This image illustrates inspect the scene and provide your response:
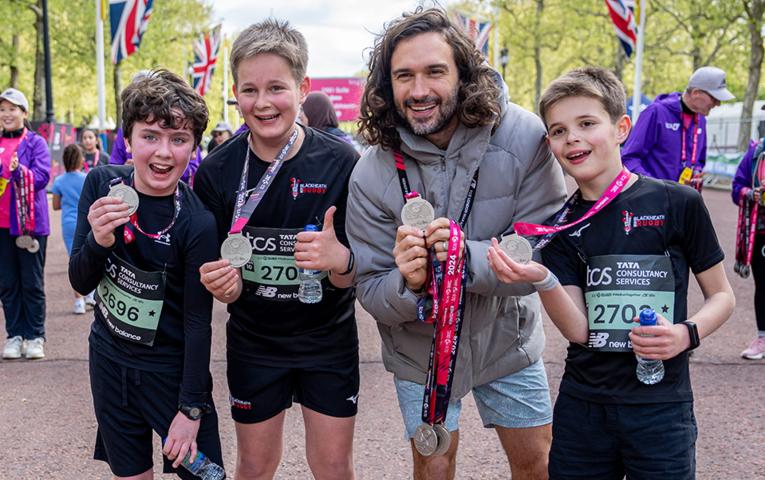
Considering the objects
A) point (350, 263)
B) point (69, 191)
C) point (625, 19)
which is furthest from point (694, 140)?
point (625, 19)

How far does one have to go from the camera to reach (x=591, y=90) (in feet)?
8.74

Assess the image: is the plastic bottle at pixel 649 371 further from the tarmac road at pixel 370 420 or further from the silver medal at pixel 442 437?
the tarmac road at pixel 370 420

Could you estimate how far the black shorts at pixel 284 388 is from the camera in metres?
3.08

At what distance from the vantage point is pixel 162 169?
9.31 ft

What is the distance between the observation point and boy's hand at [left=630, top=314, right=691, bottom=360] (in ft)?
7.92

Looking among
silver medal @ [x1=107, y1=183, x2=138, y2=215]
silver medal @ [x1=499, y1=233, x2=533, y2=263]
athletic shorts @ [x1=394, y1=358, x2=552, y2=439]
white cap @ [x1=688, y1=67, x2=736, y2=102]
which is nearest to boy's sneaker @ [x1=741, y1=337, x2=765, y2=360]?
white cap @ [x1=688, y1=67, x2=736, y2=102]

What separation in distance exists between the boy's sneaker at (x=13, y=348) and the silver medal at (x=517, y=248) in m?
5.31

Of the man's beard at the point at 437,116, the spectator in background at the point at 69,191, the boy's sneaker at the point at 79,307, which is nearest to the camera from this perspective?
the man's beard at the point at 437,116

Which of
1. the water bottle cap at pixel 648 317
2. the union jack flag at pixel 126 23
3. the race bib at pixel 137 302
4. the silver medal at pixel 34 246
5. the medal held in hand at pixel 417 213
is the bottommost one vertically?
the silver medal at pixel 34 246

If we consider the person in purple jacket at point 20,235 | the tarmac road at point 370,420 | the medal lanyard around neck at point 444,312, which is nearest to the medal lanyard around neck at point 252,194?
the medal lanyard around neck at point 444,312

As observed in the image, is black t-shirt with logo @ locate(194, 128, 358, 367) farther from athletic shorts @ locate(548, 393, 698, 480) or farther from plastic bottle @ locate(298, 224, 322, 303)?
athletic shorts @ locate(548, 393, 698, 480)

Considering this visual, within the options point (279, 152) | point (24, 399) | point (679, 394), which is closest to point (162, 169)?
point (279, 152)

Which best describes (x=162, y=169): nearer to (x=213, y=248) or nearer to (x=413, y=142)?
(x=213, y=248)

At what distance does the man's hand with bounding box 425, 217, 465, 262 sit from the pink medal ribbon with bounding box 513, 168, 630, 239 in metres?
0.22
